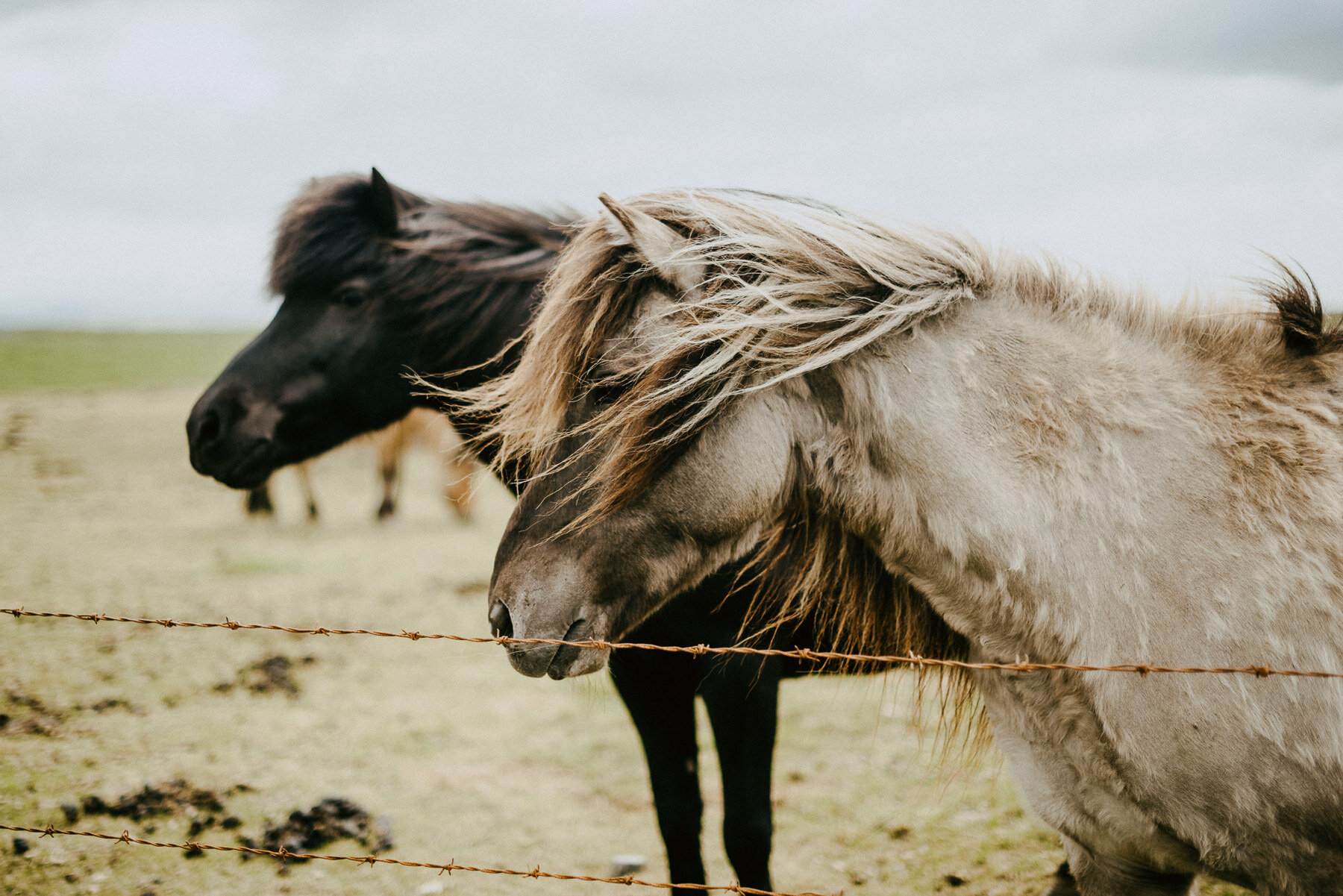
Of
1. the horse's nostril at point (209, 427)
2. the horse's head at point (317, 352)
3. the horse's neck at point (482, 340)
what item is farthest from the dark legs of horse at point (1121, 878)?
the horse's nostril at point (209, 427)

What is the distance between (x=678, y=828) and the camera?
273cm

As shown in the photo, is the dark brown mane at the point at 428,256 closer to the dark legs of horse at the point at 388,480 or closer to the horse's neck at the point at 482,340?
the horse's neck at the point at 482,340

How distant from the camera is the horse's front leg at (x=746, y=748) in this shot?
96.4 inches

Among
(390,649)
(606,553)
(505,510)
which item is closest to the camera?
(606,553)

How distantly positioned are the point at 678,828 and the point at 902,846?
1.56 meters

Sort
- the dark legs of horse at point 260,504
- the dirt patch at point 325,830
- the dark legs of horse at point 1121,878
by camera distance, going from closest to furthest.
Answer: the dark legs of horse at point 1121,878 < the dirt patch at point 325,830 < the dark legs of horse at point 260,504

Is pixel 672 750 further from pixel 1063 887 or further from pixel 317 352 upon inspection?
pixel 317 352

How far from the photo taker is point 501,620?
5.38 ft

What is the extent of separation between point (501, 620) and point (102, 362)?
51561 mm

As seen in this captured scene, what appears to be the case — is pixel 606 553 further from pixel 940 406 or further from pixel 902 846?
pixel 902 846

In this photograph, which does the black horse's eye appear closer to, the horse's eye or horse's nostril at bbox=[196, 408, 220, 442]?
the horse's eye

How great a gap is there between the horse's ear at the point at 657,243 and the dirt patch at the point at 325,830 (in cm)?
329

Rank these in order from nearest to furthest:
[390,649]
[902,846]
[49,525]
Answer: [902,846] → [390,649] → [49,525]

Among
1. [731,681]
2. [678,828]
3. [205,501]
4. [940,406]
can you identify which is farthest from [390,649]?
[205,501]
